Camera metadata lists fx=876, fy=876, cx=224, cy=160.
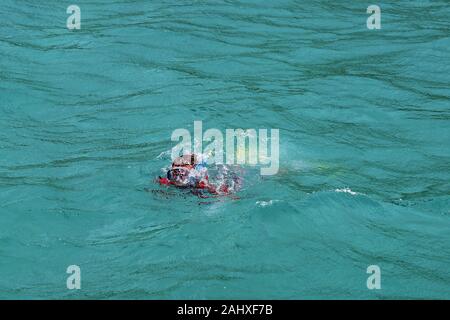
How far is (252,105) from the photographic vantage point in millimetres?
12344

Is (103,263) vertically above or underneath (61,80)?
underneath

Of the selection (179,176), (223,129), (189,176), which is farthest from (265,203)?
(223,129)

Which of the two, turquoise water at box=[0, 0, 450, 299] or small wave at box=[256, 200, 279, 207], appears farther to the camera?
small wave at box=[256, 200, 279, 207]

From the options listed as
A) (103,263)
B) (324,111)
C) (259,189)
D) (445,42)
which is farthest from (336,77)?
(103,263)

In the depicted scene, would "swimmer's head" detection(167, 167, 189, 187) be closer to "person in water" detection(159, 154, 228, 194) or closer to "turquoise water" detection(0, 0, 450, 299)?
"person in water" detection(159, 154, 228, 194)

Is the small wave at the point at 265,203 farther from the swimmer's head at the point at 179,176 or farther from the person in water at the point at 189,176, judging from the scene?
the swimmer's head at the point at 179,176

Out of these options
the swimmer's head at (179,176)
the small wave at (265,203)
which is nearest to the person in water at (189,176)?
the swimmer's head at (179,176)

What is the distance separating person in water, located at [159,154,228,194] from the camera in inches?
384

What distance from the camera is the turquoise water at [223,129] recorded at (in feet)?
27.5

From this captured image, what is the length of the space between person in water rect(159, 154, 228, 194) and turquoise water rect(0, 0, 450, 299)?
198 millimetres

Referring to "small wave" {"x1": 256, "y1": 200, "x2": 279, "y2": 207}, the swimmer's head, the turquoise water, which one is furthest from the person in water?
"small wave" {"x1": 256, "y1": 200, "x2": 279, "y2": 207}
